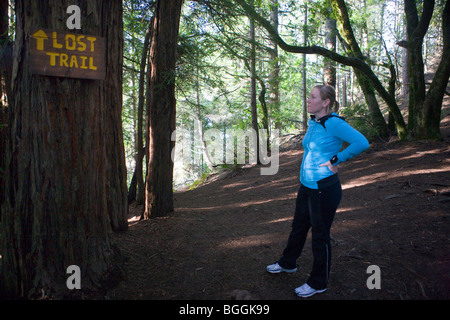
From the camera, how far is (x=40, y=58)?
282 centimetres

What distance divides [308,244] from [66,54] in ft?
13.1

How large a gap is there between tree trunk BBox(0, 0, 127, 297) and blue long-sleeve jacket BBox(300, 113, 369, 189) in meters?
2.24

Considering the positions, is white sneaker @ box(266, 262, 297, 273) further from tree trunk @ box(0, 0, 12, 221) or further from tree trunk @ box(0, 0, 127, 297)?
tree trunk @ box(0, 0, 12, 221)

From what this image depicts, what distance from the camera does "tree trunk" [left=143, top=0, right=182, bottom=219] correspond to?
6230 mm

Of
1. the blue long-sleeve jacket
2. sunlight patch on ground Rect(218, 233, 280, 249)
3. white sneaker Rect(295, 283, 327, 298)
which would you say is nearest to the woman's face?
the blue long-sleeve jacket

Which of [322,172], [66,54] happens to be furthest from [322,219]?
[66,54]

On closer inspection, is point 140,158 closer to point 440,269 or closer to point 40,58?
point 40,58

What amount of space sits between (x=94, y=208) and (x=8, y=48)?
390 cm

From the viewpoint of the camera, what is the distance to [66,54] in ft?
9.57

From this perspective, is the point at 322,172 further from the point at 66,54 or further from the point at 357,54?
the point at 357,54

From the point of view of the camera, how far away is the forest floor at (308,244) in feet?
10.5

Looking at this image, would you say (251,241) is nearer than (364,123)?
Yes
